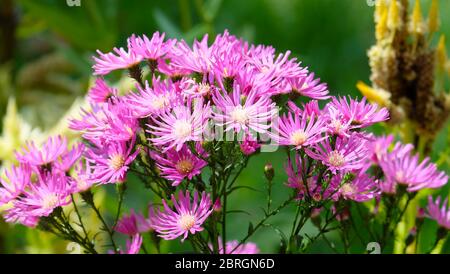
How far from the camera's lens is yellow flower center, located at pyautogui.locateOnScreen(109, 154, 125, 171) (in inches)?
15.7

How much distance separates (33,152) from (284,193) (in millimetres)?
503

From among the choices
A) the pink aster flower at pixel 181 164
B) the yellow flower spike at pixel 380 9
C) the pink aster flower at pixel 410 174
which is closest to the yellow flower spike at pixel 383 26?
the yellow flower spike at pixel 380 9

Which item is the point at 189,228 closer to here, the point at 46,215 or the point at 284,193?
the point at 46,215

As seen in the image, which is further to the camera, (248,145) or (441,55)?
(441,55)

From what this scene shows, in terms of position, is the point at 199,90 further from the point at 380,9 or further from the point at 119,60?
the point at 380,9

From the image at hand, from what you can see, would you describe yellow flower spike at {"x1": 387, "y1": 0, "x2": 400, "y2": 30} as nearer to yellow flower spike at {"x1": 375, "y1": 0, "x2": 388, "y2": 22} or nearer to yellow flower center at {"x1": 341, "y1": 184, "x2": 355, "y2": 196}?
yellow flower spike at {"x1": 375, "y1": 0, "x2": 388, "y2": 22}

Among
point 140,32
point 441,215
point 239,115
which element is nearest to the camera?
point 239,115

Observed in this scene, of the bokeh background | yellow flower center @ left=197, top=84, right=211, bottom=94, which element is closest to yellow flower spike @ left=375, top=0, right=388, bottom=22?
the bokeh background

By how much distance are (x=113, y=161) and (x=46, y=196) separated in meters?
0.05

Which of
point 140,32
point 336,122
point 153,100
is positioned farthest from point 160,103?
point 140,32

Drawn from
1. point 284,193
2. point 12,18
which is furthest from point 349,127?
point 12,18

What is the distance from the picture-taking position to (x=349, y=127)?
0.40 metres

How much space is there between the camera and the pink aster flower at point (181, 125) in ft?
1.23

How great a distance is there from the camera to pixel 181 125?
380mm
